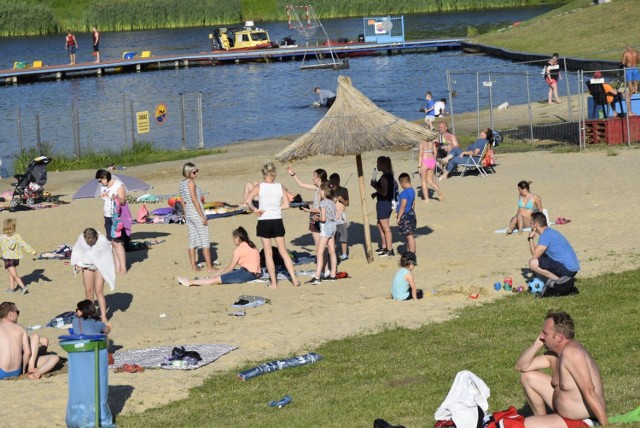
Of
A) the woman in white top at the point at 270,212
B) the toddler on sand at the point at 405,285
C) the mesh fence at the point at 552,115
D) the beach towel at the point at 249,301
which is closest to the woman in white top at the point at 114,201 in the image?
the woman in white top at the point at 270,212

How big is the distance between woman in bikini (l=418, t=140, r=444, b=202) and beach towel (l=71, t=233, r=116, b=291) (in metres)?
7.93

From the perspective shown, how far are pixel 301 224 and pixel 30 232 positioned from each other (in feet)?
15.9

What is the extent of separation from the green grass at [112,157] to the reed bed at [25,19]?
54843 millimetres

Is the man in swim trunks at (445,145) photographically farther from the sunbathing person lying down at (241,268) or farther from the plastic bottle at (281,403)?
the plastic bottle at (281,403)

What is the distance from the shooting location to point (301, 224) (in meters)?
20.6

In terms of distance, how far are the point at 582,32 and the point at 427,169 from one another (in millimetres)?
29811

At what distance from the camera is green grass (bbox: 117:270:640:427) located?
→ 1035 cm

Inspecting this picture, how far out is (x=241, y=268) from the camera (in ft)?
55.9

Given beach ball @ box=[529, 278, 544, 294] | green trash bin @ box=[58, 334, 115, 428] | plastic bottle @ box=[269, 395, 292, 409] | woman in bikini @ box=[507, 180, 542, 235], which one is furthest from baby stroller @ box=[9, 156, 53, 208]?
plastic bottle @ box=[269, 395, 292, 409]

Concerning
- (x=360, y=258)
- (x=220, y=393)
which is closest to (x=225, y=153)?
(x=360, y=258)

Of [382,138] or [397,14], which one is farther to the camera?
[397,14]

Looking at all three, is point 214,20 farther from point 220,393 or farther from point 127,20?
point 220,393

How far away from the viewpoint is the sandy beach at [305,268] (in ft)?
42.3

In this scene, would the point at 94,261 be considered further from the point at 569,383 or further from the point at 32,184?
the point at 32,184
